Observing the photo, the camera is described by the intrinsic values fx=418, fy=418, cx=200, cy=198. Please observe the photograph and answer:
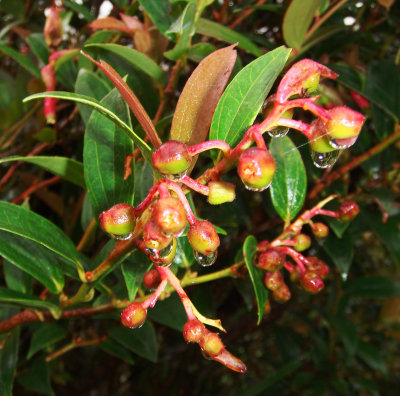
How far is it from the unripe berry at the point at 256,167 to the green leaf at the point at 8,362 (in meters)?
0.64

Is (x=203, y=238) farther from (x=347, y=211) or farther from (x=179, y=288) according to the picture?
(x=347, y=211)

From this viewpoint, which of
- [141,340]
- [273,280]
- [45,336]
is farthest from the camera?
[141,340]

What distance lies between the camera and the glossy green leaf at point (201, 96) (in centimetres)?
51

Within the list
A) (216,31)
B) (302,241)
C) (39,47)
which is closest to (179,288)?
(302,241)

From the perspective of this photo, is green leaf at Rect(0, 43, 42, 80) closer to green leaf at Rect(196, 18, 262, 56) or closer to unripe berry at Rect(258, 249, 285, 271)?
green leaf at Rect(196, 18, 262, 56)

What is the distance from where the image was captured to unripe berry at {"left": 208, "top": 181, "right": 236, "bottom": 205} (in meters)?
0.47

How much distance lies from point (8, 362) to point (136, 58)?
0.63 meters

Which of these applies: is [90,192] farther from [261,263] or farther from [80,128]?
[80,128]

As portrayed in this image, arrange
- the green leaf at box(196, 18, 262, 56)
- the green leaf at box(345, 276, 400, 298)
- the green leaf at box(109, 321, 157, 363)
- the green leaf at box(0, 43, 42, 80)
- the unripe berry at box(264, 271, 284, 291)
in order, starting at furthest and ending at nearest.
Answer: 1. the green leaf at box(345, 276, 400, 298)
2. the green leaf at box(109, 321, 157, 363)
3. the green leaf at box(0, 43, 42, 80)
4. the green leaf at box(196, 18, 262, 56)
5. the unripe berry at box(264, 271, 284, 291)

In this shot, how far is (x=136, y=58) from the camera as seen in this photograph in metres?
0.75

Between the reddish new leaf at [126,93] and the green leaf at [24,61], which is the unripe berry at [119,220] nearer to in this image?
the reddish new leaf at [126,93]

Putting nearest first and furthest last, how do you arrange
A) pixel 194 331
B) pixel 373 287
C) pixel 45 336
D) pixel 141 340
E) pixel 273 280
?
pixel 194 331 < pixel 273 280 < pixel 45 336 < pixel 141 340 < pixel 373 287

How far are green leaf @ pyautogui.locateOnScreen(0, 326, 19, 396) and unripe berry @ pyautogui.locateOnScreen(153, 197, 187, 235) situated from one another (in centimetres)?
57

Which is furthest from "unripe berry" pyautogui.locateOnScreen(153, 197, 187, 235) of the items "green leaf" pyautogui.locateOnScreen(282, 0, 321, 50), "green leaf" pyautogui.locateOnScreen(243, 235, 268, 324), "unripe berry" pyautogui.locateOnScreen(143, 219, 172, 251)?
"green leaf" pyautogui.locateOnScreen(282, 0, 321, 50)
